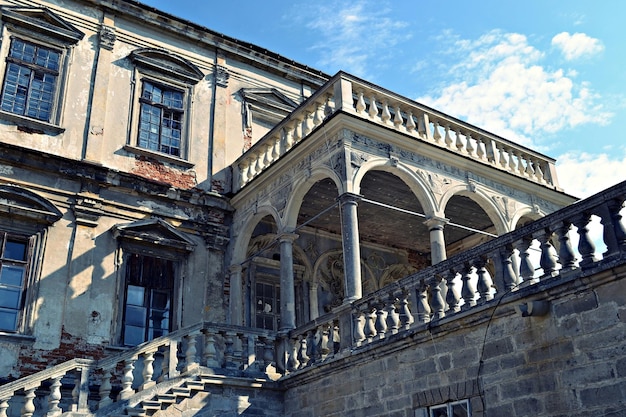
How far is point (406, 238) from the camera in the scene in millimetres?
16203

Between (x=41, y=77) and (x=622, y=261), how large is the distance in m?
11.6

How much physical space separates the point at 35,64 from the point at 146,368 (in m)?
7.25

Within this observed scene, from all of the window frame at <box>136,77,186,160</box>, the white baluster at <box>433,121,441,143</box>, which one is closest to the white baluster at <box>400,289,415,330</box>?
the white baluster at <box>433,121,441,143</box>

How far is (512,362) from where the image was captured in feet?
23.9

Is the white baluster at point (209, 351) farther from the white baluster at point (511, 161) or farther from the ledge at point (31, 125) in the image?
the white baluster at point (511, 161)

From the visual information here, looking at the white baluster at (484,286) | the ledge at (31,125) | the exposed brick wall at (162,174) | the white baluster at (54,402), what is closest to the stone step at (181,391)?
the white baluster at (54,402)

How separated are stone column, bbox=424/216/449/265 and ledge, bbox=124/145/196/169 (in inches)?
224

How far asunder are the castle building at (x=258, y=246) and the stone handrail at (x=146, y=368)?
0.04 metres

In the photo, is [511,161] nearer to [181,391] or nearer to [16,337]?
[181,391]

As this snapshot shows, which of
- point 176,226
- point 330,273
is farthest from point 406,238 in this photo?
point 176,226

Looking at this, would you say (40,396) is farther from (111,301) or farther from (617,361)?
(617,361)

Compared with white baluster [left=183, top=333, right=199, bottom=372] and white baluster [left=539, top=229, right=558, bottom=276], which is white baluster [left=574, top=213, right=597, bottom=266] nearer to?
white baluster [left=539, top=229, right=558, bottom=276]

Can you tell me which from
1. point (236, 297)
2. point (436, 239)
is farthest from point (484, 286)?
point (236, 297)

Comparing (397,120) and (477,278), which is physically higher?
(397,120)
